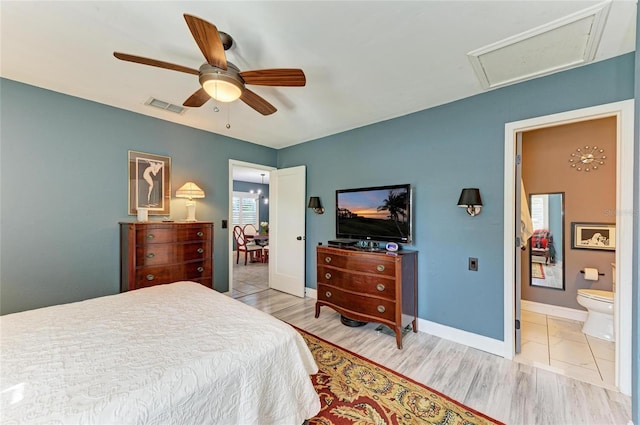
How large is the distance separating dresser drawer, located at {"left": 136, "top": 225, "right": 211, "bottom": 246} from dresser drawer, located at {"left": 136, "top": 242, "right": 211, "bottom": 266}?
0.17 feet

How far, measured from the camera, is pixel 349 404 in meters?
1.73

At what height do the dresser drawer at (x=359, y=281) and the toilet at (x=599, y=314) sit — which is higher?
the dresser drawer at (x=359, y=281)

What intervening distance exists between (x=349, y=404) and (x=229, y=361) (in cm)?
108

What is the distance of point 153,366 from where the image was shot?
1034 mm

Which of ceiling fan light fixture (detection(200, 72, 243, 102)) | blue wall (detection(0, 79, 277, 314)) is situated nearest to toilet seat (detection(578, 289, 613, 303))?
ceiling fan light fixture (detection(200, 72, 243, 102))

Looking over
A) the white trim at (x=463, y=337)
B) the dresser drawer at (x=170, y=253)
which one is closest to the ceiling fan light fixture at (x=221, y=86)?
the dresser drawer at (x=170, y=253)

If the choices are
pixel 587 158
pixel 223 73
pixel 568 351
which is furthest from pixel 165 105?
pixel 587 158

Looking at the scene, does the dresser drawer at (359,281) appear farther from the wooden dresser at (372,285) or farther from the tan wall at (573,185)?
the tan wall at (573,185)

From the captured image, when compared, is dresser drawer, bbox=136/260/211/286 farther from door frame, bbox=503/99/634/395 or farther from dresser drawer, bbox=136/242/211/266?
door frame, bbox=503/99/634/395

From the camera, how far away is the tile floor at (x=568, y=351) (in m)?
2.06

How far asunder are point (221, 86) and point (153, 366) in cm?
168

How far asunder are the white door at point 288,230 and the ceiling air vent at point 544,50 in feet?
8.71

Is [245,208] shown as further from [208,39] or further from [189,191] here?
[208,39]

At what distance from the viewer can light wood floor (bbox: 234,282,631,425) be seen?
166 cm
